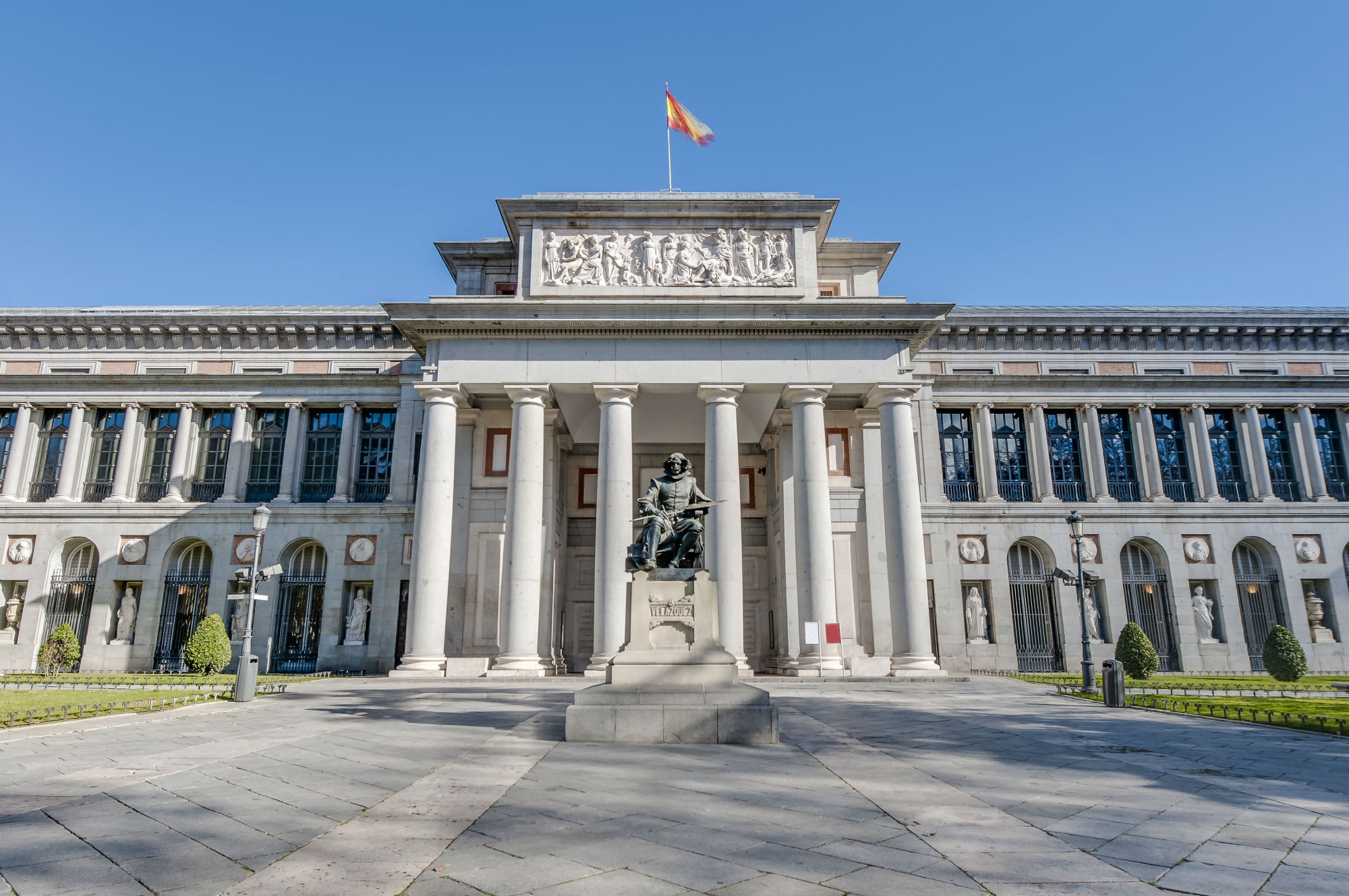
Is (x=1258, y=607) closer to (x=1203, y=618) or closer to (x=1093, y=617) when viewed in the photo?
(x=1203, y=618)

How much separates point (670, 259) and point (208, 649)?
70.5 ft

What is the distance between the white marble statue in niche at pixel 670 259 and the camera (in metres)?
28.9

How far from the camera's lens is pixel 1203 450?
1412 inches

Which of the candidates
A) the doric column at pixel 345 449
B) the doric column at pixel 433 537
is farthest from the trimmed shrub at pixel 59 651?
the doric column at pixel 433 537

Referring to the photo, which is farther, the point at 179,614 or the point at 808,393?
the point at 179,614

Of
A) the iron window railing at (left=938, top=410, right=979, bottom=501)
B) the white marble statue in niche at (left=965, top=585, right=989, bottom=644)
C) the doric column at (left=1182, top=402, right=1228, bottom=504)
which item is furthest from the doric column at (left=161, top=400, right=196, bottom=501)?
the doric column at (left=1182, top=402, right=1228, bottom=504)

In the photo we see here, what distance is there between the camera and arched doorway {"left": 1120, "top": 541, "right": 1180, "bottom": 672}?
34.2 meters

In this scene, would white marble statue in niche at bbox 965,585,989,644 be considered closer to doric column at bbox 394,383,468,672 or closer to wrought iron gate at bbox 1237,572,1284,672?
wrought iron gate at bbox 1237,572,1284,672

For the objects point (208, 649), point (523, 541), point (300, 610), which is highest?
point (523, 541)

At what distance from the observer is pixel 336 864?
16.8 ft

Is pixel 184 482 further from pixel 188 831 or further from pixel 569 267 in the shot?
pixel 188 831

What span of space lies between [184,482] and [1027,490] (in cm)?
3864

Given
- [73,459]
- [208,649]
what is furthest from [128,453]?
[208,649]

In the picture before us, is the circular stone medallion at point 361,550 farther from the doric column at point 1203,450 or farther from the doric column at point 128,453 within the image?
the doric column at point 1203,450
